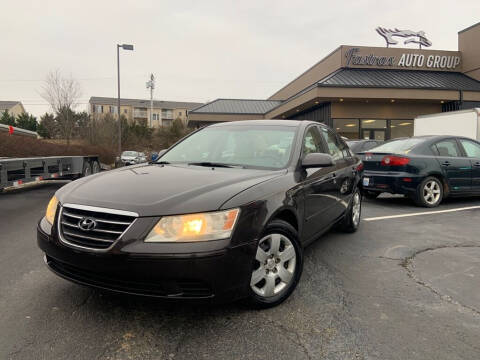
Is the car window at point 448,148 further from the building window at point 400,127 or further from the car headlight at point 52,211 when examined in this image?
the building window at point 400,127

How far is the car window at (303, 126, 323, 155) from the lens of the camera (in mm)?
3592

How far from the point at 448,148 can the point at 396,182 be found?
5.28ft

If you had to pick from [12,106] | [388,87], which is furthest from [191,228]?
[12,106]

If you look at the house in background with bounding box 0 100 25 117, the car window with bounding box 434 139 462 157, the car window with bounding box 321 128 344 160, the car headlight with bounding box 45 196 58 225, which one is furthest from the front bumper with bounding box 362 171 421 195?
the house in background with bounding box 0 100 25 117

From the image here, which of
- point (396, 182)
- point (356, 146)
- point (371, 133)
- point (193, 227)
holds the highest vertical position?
point (371, 133)

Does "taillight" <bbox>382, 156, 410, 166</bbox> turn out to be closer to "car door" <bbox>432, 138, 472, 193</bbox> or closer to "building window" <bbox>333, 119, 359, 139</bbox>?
"car door" <bbox>432, 138, 472, 193</bbox>

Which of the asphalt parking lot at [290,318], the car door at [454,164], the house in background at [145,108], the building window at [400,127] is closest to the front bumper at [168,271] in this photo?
the asphalt parking lot at [290,318]

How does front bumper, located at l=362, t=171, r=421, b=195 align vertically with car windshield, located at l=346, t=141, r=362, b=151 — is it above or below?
below

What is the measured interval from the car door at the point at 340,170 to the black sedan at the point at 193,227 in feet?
3.02

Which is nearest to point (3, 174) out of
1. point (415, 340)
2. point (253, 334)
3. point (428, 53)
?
point (253, 334)

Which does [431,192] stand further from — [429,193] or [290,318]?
[290,318]

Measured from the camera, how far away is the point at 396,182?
687 centimetres

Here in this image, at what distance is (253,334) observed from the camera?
7.63 ft

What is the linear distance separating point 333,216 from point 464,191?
4.94m
